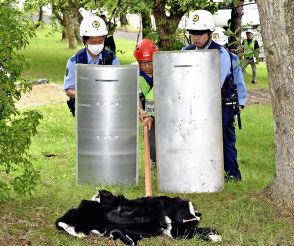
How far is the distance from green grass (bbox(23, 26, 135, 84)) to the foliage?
1290cm

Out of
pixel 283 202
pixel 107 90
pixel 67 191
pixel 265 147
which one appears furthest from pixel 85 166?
pixel 265 147

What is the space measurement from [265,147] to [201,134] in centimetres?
492

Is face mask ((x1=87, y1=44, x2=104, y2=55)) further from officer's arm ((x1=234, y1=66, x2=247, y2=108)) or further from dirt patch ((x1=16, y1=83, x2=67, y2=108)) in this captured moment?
dirt patch ((x1=16, y1=83, x2=67, y2=108))

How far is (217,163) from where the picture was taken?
7.46 meters

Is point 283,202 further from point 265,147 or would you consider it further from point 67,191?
point 265,147

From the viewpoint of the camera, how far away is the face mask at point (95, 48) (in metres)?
8.03

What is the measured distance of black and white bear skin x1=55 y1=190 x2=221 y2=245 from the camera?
6.07m

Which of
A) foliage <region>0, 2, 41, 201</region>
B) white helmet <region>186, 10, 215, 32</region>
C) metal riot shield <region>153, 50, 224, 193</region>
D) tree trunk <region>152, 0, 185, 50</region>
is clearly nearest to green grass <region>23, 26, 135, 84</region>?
tree trunk <region>152, 0, 185, 50</region>

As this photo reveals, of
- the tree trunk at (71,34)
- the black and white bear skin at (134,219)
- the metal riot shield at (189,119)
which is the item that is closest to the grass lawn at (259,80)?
the tree trunk at (71,34)

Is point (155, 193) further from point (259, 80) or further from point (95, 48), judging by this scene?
point (259, 80)

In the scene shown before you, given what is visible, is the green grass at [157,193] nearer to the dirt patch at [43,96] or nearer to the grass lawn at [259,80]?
the dirt patch at [43,96]

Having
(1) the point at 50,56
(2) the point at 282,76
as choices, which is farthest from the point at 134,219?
(1) the point at 50,56

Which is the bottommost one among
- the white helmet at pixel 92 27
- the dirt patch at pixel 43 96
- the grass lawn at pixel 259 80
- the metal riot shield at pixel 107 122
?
the grass lawn at pixel 259 80

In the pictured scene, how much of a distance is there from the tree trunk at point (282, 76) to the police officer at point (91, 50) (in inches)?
78.2
